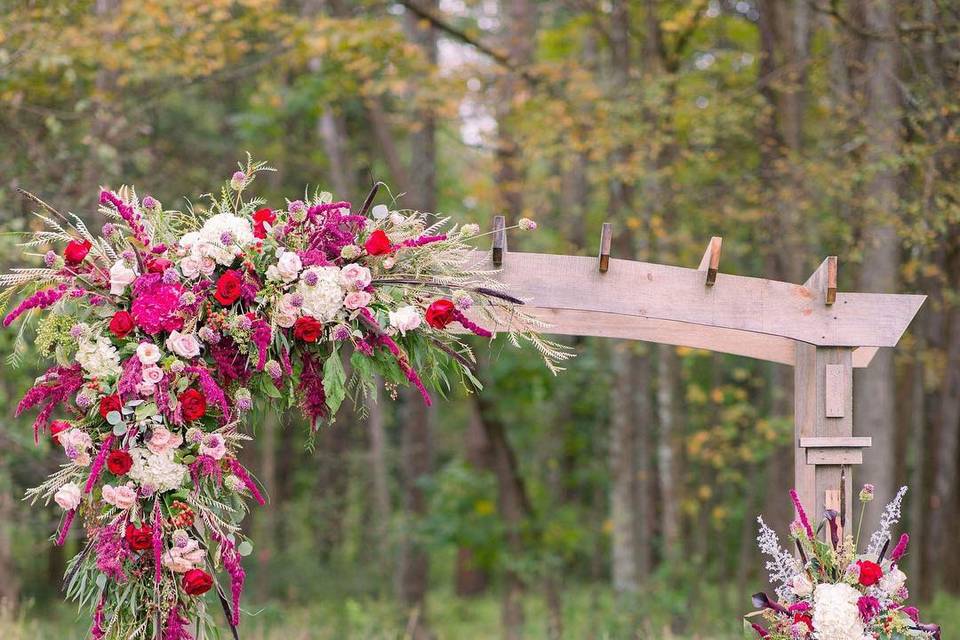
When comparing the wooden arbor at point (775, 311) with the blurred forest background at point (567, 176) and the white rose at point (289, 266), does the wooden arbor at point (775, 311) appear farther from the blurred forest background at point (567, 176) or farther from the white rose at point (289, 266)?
the blurred forest background at point (567, 176)

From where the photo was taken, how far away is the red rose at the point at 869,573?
344 cm

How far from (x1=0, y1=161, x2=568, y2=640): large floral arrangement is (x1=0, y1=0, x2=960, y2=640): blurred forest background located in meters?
2.22

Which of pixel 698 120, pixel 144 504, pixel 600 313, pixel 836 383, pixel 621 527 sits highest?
pixel 698 120

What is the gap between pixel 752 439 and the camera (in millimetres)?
9008

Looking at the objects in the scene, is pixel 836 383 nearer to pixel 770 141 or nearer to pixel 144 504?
pixel 144 504

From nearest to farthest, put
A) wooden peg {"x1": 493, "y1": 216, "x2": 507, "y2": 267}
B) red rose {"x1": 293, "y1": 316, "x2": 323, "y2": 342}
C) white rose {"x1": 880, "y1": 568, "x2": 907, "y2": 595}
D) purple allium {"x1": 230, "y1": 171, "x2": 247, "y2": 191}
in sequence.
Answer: red rose {"x1": 293, "y1": 316, "x2": 323, "y2": 342}, purple allium {"x1": 230, "y1": 171, "x2": 247, "y2": 191}, white rose {"x1": 880, "y1": 568, "x2": 907, "y2": 595}, wooden peg {"x1": 493, "y1": 216, "x2": 507, "y2": 267}

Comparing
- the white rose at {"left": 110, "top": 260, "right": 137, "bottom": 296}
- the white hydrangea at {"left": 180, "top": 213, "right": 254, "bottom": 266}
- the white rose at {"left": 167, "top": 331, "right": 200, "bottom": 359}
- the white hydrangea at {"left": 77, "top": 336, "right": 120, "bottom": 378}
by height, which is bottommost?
the white hydrangea at {"left": 77, "top": 336, "right": 120, "bottom": 378}

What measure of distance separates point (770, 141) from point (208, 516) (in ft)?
21.1

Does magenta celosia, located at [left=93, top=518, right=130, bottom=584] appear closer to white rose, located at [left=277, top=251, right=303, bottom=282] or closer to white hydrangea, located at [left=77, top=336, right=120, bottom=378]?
white hydrangea, located at [left=77, top=336, right=120, bottom=378]

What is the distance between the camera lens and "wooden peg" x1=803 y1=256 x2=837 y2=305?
3.81 m

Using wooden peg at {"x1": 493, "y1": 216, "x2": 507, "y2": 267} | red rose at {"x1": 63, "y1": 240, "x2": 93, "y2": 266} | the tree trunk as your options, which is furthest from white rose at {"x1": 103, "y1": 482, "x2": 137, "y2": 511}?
the tree trunk

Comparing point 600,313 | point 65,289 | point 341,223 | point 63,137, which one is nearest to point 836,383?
point 600,313

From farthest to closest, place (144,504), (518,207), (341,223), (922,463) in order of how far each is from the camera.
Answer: (922,463), (518,207), (341,223), (144,504)

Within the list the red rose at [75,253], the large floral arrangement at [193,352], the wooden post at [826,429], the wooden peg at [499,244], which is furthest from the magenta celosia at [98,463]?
the wooden post at [826,429]
